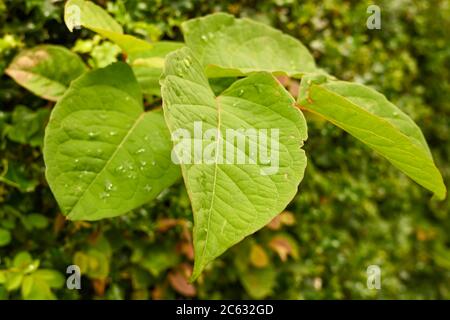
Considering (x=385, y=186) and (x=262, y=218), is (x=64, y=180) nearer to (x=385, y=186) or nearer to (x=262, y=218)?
(x=262, y=218)

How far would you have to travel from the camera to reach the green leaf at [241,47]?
1.26 meters

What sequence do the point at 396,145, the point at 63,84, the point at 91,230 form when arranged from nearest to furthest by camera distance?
the point at 396,145 → the point at 63,84 → the point at 91,230

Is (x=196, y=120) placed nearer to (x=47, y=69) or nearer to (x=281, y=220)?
(x=47, y=69)

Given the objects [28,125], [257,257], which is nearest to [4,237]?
[28,125]

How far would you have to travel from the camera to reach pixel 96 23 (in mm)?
1122

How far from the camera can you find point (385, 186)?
2.29 meters

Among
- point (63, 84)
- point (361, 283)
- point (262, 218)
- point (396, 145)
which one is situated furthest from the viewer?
point (361, 283)

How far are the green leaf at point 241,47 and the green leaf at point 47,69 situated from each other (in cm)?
29

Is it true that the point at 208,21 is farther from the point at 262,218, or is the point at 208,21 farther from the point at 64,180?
the point at 262,218

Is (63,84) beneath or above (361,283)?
above

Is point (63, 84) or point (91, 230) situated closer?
point (63, 84)
